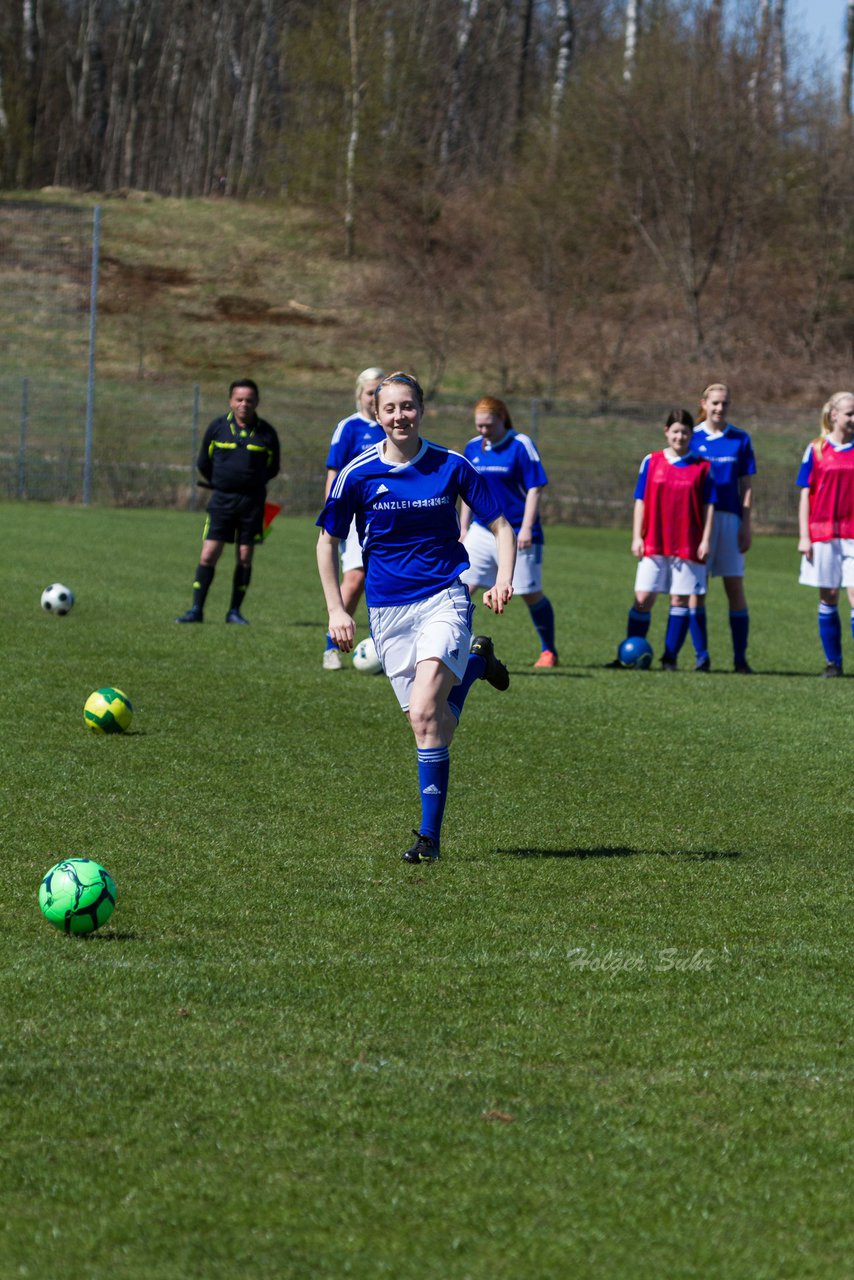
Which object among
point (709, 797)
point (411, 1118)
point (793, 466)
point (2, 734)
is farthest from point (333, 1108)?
point (793, 466)

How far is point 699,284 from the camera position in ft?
152

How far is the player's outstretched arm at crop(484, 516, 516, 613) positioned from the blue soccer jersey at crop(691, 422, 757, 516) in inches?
263

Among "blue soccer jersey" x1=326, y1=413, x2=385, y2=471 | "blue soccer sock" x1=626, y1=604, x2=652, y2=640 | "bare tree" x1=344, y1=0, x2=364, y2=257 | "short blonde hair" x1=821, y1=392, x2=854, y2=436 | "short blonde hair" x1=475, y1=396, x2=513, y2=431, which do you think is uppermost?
"bare tree" x1=344, y1=0, x2=364, y2=257

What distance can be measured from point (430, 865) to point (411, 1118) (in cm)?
270

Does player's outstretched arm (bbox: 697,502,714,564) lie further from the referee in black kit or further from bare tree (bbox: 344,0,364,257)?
bare tree (bbox: 344,0,364,257)

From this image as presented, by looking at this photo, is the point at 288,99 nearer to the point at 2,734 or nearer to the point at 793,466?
the point at 793,466

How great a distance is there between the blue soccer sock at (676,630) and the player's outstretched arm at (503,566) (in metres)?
6.58

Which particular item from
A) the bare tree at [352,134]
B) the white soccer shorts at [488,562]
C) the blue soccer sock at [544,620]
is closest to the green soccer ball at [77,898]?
the white soccer shorts at [488,562]

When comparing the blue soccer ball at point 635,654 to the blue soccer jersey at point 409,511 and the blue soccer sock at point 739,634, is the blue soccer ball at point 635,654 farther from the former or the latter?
the blue soccer jersey at point 409,511

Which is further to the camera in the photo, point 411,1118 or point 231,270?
point 231,270

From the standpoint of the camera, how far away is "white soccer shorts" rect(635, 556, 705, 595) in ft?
42.7

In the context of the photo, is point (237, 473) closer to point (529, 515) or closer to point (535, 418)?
point (529, 515)

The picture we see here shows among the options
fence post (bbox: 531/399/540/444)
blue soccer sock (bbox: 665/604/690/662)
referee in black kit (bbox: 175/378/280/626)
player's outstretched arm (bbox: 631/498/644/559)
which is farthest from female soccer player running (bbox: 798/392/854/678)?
fence post (bbox: 531/399/540/444)

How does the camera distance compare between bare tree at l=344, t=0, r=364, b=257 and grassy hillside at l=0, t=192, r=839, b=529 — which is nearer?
grassy hillside at l=0, t=192, r=839, b=529
